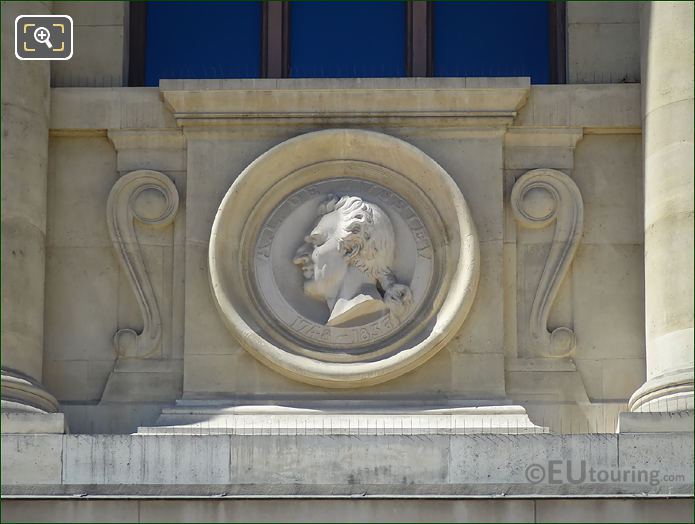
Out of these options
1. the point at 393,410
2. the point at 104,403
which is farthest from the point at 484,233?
the point at 104,403

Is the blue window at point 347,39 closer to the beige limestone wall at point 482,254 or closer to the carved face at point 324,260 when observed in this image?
the beige limestone wall at point 482,254

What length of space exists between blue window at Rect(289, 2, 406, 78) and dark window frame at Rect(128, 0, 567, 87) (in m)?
0.10

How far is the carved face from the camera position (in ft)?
96.4

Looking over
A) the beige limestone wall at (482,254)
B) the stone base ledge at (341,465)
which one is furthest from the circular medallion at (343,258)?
the stone base ledge at (341,465)

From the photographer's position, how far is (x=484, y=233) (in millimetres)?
29672

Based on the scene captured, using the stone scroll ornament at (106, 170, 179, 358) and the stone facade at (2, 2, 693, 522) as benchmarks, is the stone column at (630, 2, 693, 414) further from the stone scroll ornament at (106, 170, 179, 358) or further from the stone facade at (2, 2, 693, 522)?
the stone scroll ornament at (106, 170, 179, 358)

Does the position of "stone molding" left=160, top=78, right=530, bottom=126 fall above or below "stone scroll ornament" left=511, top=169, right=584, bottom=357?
above

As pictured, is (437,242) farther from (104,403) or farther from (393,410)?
(104,403)

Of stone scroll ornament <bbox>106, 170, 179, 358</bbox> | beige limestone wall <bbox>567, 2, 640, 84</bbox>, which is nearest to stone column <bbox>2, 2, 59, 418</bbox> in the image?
stone scroll ornament <bbox>106, 170, 179, 358</bbox>

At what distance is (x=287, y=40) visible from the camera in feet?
103

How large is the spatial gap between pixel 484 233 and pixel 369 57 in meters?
2.97

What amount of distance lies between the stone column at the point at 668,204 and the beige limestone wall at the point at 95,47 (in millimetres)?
6306

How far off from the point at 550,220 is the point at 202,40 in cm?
495

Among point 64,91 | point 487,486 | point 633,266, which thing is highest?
point 64,91
